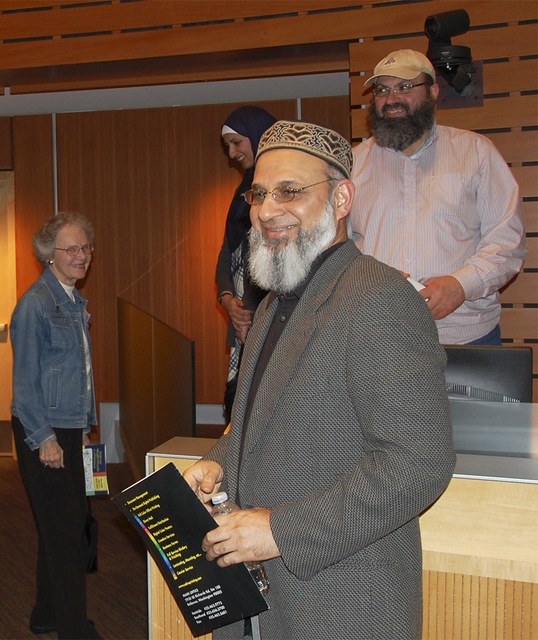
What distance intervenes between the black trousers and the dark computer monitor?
1843 millimetres

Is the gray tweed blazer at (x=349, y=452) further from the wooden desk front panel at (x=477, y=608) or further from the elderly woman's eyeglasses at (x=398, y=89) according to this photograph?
the elderly woman's eyeglasses at (x=398, y=89)

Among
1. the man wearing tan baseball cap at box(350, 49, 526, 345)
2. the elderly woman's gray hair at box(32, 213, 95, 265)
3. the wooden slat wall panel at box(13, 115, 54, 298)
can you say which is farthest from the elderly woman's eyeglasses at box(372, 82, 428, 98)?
the wooden slat wall panel at box(13, 115, 54, 298)

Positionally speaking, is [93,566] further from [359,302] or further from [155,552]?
[359,302]

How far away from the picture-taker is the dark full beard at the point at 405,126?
2.72 m

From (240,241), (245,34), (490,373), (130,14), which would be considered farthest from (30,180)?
(490,373)

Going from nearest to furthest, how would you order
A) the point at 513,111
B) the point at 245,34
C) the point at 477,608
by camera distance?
the point at 477,608 < the point at 513,111 < the point at 245,34

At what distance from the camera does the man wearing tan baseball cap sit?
2.63 meters

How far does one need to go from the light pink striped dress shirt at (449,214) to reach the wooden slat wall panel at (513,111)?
136 cm

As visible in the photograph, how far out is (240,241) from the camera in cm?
340

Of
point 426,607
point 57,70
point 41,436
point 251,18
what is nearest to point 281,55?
point 251,18

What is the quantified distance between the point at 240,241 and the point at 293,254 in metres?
2.02

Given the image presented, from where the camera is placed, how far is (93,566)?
3.37m

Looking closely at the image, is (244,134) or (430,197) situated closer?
(430,197)

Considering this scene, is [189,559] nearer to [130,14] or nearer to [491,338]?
[491,338]
